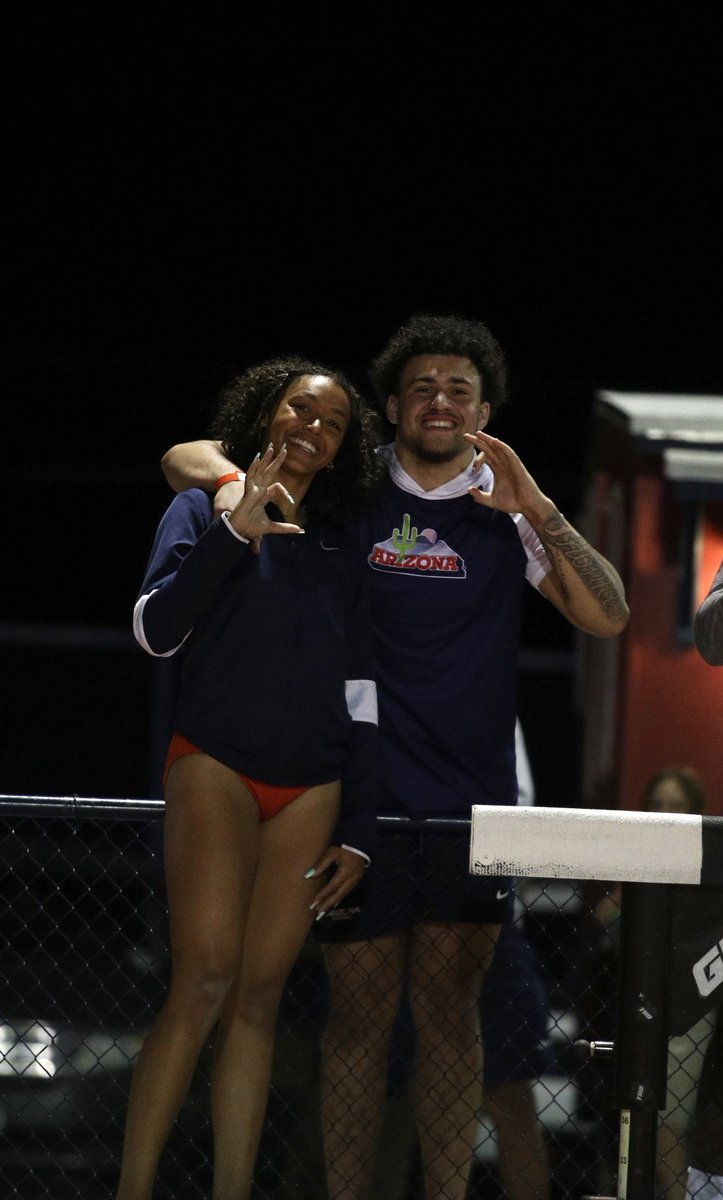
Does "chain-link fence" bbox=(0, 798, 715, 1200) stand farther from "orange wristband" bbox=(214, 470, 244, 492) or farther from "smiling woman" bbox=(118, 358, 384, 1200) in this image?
"orange wristband" bbox=(214, 470, 244, 492)

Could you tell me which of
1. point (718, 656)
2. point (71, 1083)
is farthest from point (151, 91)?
point (718, 656)

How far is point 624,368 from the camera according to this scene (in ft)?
28.1

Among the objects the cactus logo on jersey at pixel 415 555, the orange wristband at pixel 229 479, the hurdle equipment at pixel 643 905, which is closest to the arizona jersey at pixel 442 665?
the cactus logo on jersey at pixel 415 555

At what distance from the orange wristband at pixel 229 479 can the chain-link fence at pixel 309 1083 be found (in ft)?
1.89

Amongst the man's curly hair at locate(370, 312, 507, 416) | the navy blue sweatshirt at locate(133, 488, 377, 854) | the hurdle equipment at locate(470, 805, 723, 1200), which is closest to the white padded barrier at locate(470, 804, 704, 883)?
the hurdle equipment at locate(470, 805, 723, 1200)

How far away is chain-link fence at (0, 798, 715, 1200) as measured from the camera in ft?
8.50

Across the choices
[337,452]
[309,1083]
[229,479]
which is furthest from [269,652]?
[309,1083]

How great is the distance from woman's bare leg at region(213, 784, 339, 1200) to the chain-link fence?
247 millimetres

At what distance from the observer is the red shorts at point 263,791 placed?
2.27 m

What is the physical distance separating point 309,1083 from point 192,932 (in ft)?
3.71

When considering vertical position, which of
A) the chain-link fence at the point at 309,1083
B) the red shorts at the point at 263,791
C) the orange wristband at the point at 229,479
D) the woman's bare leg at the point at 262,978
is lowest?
the chain-link fence at the point at 309,1083

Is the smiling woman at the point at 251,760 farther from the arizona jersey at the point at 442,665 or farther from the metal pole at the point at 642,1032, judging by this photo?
the metal pole at the point at 642,1032

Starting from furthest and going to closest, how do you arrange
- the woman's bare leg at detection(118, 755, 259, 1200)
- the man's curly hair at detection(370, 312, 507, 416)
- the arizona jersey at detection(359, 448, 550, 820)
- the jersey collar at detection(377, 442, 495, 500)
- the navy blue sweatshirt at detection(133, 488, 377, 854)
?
the man's curly hair at detection(370, 312, 507, 416)
the jersey collar at detection(377, 442, 495, 500)
the arizona jersey at detection(359, 448, 550, 820)
the navy blue sweatshirt at detection(133, 488, 377, 854)
the woman's bare leg at detection(118, 755, 259, 1200)

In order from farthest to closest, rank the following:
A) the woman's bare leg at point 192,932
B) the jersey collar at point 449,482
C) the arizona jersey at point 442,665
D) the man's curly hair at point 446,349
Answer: the man's curly hair at point 446,349 < the jersey collar at point 449,482 < the arizona jersey at point 442,665 < the woman's bare leg at point 192,932
